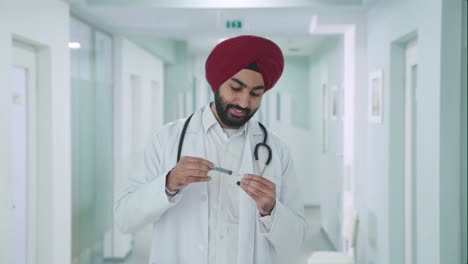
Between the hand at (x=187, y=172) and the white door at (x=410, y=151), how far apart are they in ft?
8.35

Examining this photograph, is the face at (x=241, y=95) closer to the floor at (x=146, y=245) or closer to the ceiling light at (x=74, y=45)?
the ceiling light at (x=74, y=45)

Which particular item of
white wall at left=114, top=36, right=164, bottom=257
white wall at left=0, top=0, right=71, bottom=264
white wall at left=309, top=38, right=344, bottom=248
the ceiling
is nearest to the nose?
white wall at left=0, top=0, right=71, bottom=264

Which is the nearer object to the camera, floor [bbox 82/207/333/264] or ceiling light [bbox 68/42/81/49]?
ceiling light [bbox 68/42/81/49]

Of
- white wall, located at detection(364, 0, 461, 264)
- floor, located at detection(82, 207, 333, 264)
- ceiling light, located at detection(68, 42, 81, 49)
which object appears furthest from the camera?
floor, located at detection(82, 207, 333, 264)

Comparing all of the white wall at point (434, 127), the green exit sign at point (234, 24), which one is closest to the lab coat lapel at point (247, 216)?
the white wall at point (434, 127)

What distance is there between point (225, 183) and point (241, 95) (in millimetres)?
309

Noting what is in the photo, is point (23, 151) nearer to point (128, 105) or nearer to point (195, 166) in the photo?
point (195, 166)

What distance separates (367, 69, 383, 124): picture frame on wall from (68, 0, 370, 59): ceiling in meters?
0.58

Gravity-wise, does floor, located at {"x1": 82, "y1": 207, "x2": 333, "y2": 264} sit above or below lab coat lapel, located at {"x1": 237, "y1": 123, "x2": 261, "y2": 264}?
below

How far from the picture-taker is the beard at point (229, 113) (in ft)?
6.13

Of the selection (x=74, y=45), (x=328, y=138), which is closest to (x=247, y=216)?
(x=74, y=45)

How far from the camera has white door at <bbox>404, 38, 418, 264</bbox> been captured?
3969 millimetres

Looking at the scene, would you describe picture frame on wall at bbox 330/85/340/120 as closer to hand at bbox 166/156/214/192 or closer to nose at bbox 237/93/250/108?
nose at bbox 237/93/250/108

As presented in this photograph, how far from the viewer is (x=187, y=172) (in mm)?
1742
